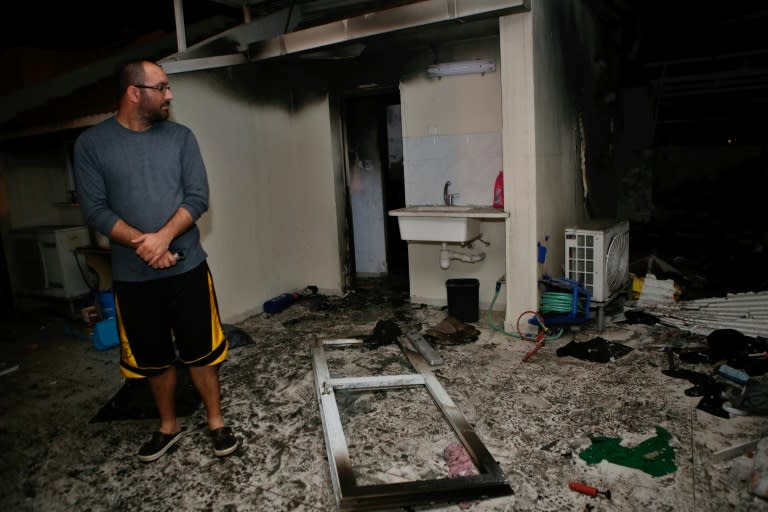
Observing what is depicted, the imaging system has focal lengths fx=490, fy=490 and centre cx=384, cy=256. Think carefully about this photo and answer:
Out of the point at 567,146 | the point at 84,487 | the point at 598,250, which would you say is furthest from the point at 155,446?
the point at 567,146

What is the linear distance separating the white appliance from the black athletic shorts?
3.52 meters

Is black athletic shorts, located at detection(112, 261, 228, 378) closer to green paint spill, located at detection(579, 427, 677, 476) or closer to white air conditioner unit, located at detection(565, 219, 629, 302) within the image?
green paint spill, located at detection(579, 427, 677, 476)

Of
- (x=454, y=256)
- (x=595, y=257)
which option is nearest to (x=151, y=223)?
(x=454, y=256)

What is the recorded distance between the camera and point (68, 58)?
6379 mm

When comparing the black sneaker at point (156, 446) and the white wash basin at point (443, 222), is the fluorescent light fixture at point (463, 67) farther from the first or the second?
the black sneaker at point (156, 446)

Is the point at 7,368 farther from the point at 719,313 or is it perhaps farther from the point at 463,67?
the point at 719,313

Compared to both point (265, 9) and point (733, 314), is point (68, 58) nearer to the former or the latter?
point (265, 9)

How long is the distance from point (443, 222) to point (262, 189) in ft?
6.79

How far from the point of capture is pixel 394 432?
274cm

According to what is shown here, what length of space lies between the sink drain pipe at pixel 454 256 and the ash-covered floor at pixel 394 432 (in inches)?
32.3

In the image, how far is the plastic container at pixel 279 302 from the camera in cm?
516

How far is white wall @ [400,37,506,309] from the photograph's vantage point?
14.8 ft

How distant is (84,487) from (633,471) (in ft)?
8.62

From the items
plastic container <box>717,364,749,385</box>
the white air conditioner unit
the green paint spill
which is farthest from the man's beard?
plastic container <box>717,364,749,385</box>
